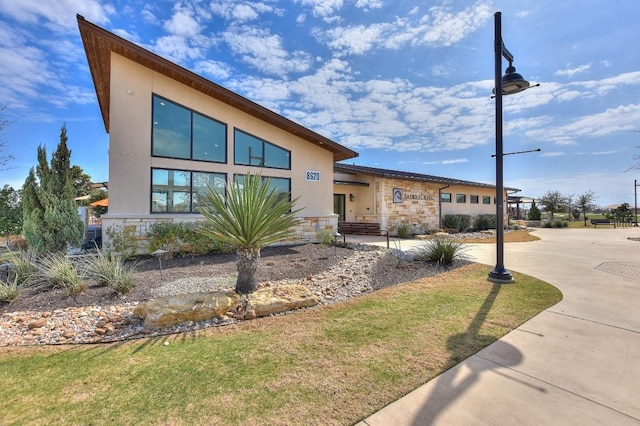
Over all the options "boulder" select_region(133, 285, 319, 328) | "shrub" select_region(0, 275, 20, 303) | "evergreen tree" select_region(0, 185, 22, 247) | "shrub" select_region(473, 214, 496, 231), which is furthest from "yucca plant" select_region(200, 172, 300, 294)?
"shrub" select_region(473, 214, 496, 231)

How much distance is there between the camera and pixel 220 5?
9062 mm

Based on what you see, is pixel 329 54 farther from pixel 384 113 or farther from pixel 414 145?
pixel 414 145

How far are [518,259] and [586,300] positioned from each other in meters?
4.44

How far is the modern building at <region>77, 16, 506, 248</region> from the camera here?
29.3 ft

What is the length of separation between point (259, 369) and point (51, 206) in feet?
28.5

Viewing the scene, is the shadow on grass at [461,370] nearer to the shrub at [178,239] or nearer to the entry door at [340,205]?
the shrub at [178,239]

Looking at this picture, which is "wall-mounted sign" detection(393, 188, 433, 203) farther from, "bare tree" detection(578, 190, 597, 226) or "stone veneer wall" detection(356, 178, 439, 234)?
"bare tree" detection(578, 190, 597, 226)

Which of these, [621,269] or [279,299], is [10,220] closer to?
[279,299]

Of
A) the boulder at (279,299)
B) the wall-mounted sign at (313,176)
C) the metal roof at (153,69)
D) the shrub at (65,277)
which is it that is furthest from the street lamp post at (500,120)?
the shrub at (65,277)

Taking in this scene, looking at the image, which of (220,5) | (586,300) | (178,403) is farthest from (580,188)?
(178,403)

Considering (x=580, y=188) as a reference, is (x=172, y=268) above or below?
below

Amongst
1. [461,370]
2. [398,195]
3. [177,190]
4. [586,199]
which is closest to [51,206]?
[177,190]

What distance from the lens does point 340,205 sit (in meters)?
18.1

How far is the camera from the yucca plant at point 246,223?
487cm
